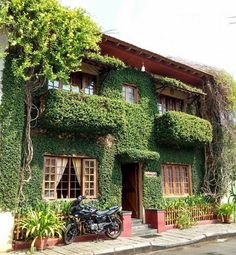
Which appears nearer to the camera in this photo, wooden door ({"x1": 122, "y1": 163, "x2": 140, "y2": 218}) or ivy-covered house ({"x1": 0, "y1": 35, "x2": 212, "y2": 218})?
ivy-covered house ({"x1": 0, "y1": 35, "x2": 212, "y2": 218})

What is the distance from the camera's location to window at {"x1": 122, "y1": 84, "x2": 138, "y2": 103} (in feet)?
51.1

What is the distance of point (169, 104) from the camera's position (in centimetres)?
1773

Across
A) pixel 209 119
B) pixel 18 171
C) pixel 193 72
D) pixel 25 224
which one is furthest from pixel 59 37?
pixel 209 119

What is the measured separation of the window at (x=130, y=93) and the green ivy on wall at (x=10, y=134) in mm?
5608

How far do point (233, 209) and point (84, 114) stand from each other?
10.2m

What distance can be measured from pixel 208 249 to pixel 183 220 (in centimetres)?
371

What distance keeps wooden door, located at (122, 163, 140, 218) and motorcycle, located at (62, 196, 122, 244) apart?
9.25 feet

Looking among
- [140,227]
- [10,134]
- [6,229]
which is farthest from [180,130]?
[6,229]

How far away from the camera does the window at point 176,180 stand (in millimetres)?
16219

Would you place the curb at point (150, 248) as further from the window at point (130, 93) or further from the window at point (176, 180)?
the window at point (130, 93)

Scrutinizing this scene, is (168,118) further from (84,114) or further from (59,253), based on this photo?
(59,253)

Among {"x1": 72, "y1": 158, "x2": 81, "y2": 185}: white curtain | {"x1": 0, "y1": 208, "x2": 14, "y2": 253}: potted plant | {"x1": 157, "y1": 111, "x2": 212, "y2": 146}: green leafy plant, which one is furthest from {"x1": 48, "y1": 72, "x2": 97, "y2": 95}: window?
{"x1": 0, "y1": 208, "x2": 14, "y2": 253}: potted plant

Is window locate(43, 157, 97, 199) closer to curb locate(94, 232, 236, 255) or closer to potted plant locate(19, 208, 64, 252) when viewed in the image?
potted plant locate(19, 208, 64, 252)

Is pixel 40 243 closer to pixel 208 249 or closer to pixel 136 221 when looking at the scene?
pixel 136 221
